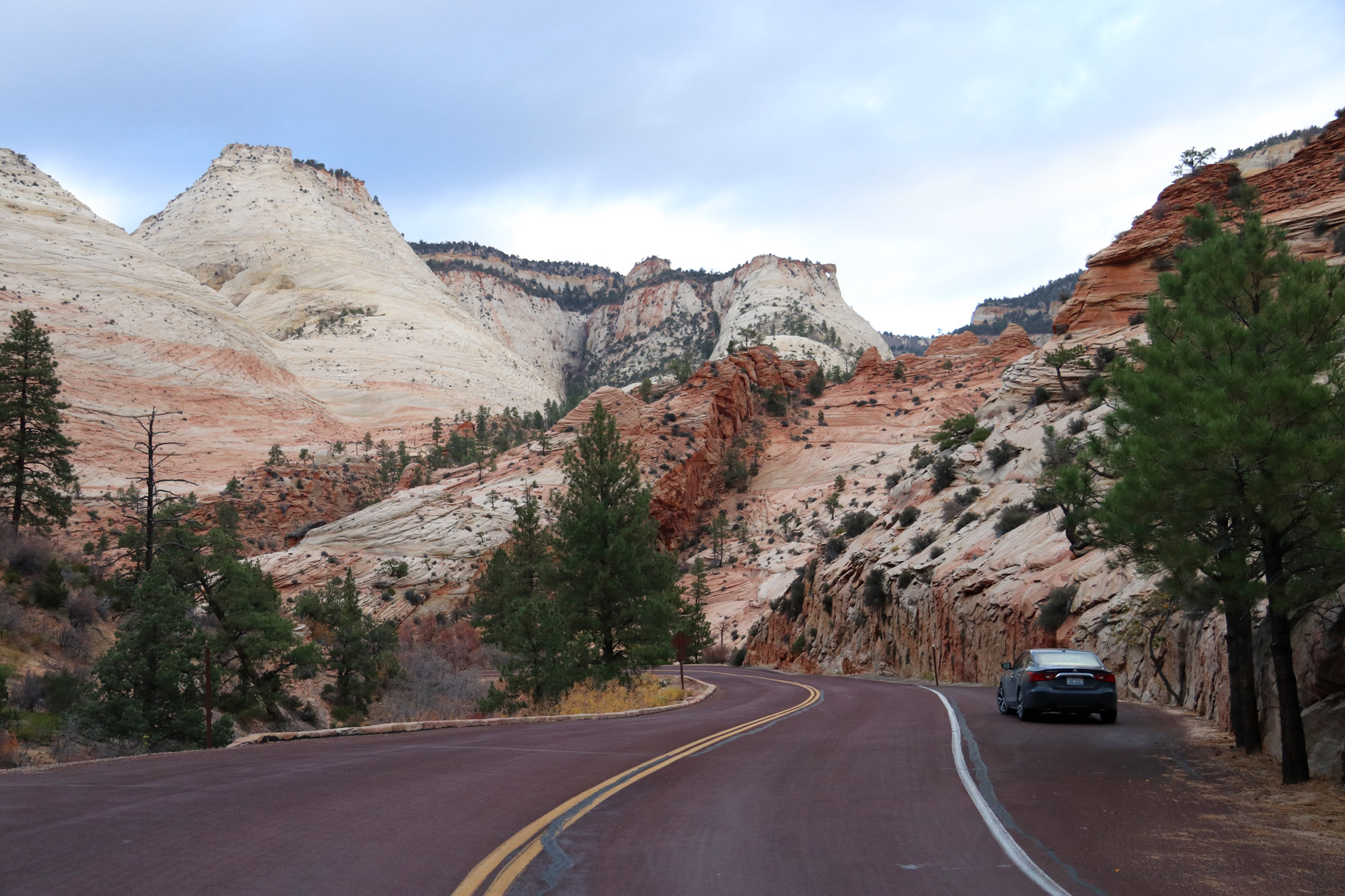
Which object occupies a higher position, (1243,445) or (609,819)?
(1243,445)

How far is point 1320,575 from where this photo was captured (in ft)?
27.2

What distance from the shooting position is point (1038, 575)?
2462 cm

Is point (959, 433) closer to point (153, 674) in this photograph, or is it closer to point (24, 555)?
point (153, 674)

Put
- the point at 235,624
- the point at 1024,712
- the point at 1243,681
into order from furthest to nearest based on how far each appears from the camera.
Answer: the point at 235,624
the point at 1024,712
the point at 1243,681

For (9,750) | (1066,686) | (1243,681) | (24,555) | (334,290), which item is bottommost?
(9,750)

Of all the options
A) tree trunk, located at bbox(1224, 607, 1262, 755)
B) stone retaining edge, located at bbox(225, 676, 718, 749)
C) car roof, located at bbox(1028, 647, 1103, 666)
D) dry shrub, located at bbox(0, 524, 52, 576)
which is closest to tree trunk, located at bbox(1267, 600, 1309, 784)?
tree trunk, located at bbox(1224, 607, 1262, 755)

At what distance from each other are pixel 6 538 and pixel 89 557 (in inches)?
717

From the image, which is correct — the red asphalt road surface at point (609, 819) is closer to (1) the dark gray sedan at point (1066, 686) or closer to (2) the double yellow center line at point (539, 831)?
(2) the double yellow center line at point (539, 831)

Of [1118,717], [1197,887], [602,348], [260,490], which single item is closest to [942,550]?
[1118,717]

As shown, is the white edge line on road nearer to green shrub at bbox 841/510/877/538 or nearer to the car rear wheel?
the car rear wheel

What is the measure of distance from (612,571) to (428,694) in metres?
9.46

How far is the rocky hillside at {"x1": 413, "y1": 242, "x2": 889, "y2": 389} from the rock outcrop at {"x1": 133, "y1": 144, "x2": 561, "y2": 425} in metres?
26.2

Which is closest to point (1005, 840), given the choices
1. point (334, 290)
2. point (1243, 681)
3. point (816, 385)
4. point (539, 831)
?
point (539, 831)

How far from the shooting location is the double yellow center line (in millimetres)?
4898
